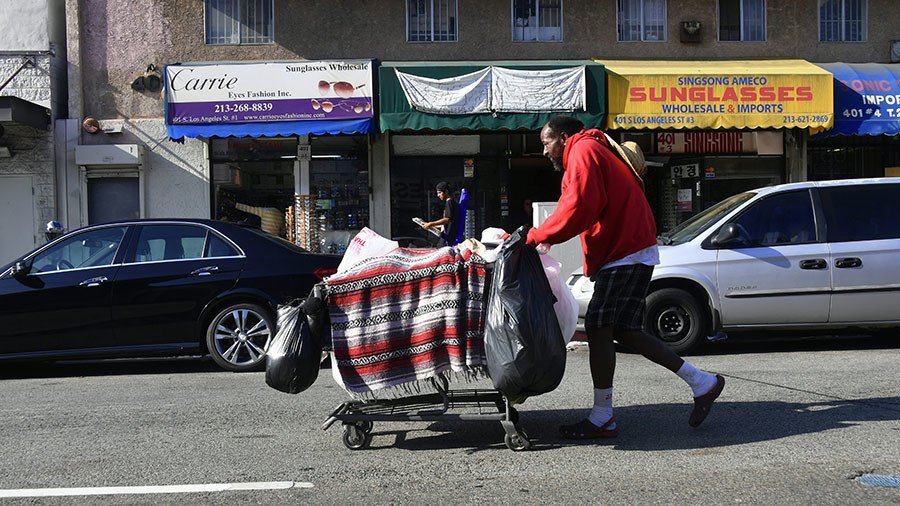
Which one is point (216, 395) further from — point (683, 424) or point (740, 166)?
point (740, 166)

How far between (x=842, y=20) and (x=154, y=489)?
1490 cm

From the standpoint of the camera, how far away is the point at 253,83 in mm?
13133

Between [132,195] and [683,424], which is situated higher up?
[132,195]

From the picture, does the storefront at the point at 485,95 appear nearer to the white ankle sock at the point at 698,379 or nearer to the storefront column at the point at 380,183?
the storefront column at the point at 380,183

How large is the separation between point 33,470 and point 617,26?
1259 cm

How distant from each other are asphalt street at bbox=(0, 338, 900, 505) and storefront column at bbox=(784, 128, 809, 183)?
842 cm

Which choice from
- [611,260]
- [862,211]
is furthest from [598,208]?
[862,211]

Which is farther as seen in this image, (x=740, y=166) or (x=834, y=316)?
(x=740, y=166)

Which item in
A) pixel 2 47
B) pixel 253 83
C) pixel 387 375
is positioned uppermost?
pixel 2 47

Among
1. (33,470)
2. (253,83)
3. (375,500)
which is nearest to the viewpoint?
(375,500)

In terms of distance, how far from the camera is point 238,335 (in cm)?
796

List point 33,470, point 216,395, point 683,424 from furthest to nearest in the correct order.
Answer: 1. point 216,395
2. point 683,424
3. point 33,470

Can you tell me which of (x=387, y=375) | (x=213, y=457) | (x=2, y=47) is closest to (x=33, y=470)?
(x=213, y=457)

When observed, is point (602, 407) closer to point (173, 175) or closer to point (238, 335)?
point (238, 335)
